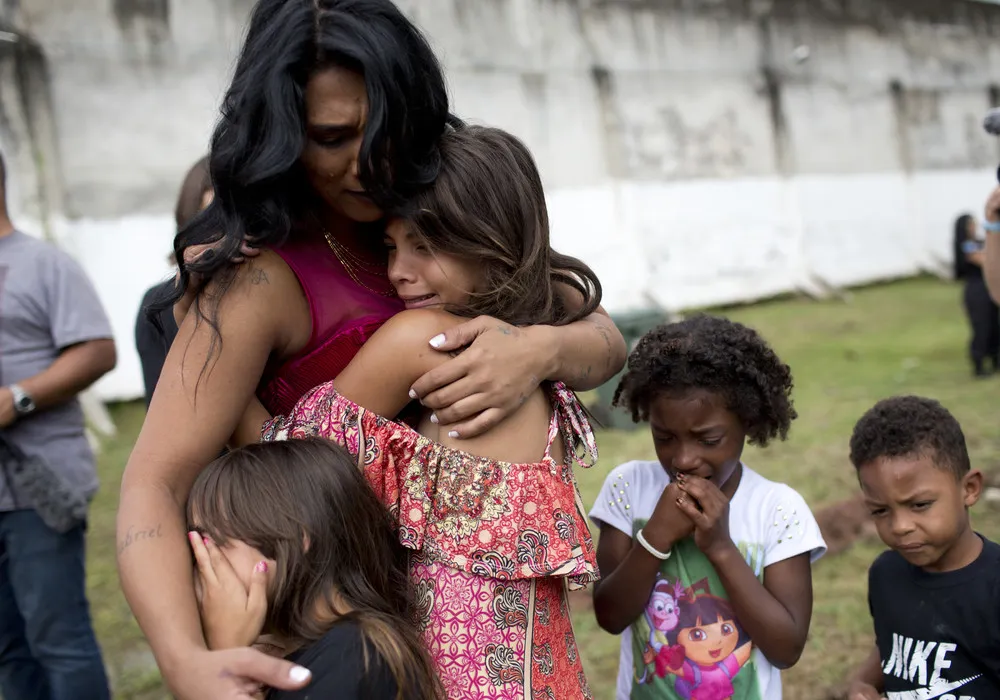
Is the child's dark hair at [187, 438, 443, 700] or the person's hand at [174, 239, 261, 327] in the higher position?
the person's hand at [174, 239, 261, 327]

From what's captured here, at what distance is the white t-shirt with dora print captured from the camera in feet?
7.31

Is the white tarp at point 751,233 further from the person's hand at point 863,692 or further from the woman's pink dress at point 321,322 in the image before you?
the person's hand at point 863,692

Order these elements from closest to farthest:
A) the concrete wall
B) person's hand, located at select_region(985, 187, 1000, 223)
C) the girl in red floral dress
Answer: the girl in red floral dress < person's hand, located at select_region(985, 187, 1000, 223) < the concrete wall

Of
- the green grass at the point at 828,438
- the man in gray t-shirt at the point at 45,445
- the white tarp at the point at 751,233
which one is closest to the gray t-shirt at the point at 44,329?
the man in gray t-shirt at the point at 45,445

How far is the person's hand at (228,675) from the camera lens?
4.74ft

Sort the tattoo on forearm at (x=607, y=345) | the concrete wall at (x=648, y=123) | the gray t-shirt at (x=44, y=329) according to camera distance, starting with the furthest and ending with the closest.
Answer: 1. the concrete wall at (x=648, y=123)
2. the gray t-shirt at (x=44, y=329)
3. the tattoo on forearm at (x=607, y=345)

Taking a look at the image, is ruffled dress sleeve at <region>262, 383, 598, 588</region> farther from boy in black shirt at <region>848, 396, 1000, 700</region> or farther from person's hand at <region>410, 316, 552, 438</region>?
boy in black shirt at <region>848, 396, 1000, 700</region>

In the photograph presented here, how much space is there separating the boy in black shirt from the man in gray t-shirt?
8.56ft

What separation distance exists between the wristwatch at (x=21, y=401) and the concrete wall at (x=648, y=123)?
545cm

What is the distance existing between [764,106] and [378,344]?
14078mm

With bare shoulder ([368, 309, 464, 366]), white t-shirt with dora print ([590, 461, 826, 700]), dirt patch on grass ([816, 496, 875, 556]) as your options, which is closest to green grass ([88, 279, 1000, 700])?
dirt patch on grass ([816, 496, 875, 556])

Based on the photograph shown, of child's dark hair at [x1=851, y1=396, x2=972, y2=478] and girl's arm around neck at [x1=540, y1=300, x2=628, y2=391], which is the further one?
child's dark hair at [x1=851, y1=396, x2=972, y2=478]

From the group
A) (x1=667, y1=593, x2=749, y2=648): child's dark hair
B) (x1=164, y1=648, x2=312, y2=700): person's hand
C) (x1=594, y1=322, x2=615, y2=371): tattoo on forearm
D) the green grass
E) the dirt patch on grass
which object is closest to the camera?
(x1=164, y1=648, x2=312, y2=700): person's hand

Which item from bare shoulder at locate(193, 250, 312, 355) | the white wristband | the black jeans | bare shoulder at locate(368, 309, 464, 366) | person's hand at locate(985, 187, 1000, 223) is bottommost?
the black jeans
